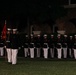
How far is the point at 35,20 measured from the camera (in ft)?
109

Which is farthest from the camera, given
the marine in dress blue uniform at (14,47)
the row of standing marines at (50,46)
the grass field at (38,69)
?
the row of standing marines at (50,46)

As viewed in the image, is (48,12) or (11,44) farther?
(48,12)

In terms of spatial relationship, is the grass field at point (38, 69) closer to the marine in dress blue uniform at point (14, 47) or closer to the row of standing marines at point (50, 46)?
the marine in dress blue uniform at point (14, 47)

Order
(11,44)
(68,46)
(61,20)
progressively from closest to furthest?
(11,44), (68,46), (61,20)

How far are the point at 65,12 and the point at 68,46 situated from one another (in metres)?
5.90

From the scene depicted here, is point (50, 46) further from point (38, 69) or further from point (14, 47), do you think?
point (38, 69)

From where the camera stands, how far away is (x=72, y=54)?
2659 centimetres

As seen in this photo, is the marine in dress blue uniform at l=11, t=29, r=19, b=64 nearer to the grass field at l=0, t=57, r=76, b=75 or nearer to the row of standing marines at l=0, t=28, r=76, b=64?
the grass field at l=0, t=57, r=76, b=75

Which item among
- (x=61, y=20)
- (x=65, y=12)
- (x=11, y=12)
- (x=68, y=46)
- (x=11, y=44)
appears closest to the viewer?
(x=11, y=44)

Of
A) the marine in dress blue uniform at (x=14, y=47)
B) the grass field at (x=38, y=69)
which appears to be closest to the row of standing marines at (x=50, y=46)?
the marine in dress blue uniform at (x=14, y=47)

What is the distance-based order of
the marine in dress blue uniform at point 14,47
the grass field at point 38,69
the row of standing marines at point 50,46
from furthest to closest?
1. the row of standing marines at point 50,46
2. the marine in dress blue uniform at point 14,47
3. the grass field at point 38,69

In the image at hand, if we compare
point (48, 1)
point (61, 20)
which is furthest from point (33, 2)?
point (61, 20)

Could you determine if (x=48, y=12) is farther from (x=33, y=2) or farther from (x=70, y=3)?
(x=70, y=3)

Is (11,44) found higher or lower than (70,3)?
lower
